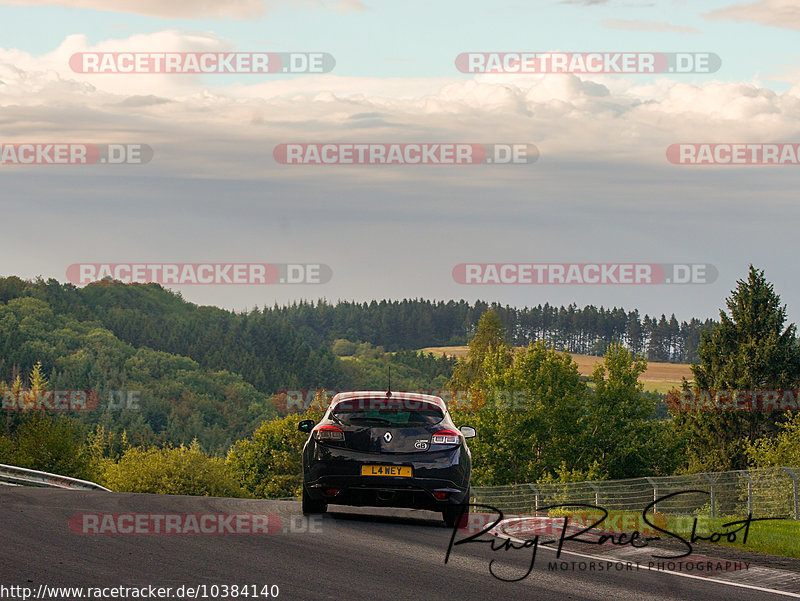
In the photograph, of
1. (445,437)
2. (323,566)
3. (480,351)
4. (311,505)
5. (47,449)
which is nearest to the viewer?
(323,566)

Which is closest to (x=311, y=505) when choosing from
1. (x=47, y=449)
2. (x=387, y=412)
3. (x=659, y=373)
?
(x=387, y=412)

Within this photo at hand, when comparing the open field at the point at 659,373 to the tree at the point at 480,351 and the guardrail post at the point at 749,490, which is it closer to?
the tree at the point at 480,351

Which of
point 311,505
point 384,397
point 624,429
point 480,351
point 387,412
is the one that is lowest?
point 624,429

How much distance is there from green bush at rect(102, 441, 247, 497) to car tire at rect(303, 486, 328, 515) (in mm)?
57483

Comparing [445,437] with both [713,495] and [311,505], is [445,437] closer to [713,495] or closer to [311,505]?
[311,505]

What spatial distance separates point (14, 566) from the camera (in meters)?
9.01

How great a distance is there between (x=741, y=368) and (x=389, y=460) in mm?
54416

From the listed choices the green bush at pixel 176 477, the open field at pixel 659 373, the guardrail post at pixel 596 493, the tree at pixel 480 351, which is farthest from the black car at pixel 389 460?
the open field at pixel 659 373

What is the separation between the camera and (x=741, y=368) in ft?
207

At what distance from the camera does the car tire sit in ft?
44.0

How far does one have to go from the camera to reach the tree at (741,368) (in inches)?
2404

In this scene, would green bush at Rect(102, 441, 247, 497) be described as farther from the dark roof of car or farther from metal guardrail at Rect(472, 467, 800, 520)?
the dark roof of car

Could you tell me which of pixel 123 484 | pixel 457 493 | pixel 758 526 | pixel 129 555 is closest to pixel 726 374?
pixel 123 484

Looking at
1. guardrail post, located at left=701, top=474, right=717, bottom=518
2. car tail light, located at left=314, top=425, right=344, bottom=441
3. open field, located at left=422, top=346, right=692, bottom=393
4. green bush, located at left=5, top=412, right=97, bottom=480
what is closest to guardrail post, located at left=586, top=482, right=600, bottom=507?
guardrail post, located at left=701, top=474, right=717, bottom=518
